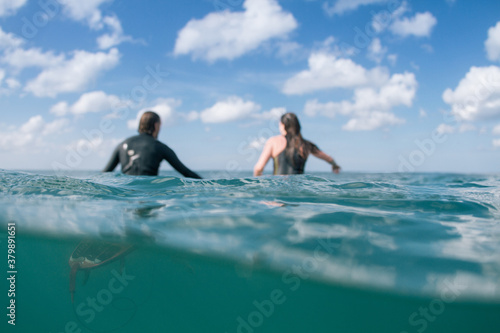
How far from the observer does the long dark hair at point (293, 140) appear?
284 inches

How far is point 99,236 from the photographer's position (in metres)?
5.19

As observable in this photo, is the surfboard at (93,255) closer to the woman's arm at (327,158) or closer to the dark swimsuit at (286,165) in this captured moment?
the dark swimsuit at (286,165)

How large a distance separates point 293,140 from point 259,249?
11.3 feet

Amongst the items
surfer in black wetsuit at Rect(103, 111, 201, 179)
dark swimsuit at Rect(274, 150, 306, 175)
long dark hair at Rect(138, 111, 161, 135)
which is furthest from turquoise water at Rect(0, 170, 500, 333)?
long dark hair at Rect(138, 111, 161, 135)

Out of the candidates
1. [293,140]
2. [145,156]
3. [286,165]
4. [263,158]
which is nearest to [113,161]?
[145,156]

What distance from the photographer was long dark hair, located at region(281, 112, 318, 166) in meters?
7.22

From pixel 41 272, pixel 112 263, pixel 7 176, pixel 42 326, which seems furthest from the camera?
pixel 42 326

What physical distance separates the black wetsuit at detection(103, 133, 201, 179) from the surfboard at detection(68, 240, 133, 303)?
169cm

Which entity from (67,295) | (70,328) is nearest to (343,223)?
(67,295)

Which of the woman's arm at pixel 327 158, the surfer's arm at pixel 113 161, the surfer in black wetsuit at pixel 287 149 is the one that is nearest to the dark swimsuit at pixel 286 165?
the surfer in black wetsuit at pixel 287 149

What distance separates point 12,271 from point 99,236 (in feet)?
17.7

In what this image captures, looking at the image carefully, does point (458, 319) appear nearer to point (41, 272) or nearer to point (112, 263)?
point (112, 263)

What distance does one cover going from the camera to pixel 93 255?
583 centimetres

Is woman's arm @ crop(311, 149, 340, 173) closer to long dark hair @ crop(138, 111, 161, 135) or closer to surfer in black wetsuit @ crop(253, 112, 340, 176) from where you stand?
surfer in black wetsuit @ crop(253, 112, 340, 176)
